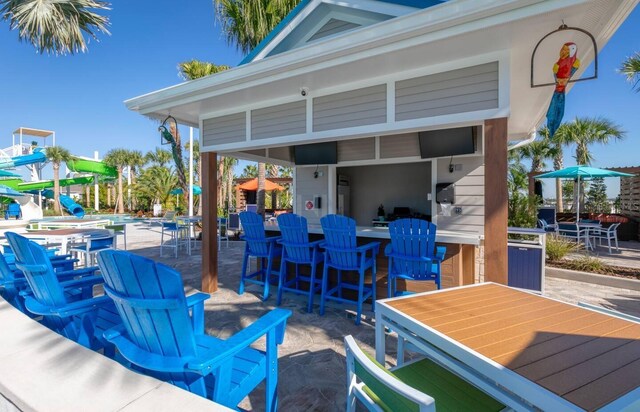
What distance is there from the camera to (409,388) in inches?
35.1

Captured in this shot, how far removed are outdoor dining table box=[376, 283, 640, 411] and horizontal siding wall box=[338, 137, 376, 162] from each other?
4.29m

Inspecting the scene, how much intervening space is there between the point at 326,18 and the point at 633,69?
611 centimetres

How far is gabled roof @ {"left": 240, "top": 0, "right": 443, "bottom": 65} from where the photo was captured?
3.78m

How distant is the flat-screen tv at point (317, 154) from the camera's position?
600 cm

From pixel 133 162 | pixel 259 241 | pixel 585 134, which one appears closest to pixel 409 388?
pixel 259 241

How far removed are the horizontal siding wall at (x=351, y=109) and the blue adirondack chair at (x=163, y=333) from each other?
242 cm

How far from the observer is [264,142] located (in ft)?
12.7

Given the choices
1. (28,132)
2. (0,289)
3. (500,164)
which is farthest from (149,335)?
(28,132)

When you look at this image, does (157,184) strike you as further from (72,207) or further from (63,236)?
(63,236)

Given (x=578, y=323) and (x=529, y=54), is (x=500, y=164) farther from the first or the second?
(x=578, y=323)

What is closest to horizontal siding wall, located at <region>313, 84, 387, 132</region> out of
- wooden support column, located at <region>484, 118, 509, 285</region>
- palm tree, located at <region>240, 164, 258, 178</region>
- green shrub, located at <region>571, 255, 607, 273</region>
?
wooden support column, located at <region>484, 118, 509, 285</region>

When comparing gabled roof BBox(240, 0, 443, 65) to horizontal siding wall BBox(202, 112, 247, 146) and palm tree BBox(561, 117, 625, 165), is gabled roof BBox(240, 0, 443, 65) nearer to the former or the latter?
horizontal siding wall BBox(202, 112, 247, 146)

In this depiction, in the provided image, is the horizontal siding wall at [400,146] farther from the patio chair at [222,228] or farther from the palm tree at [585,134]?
the palm tree at [585,134]

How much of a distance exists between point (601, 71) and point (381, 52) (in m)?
1.70
